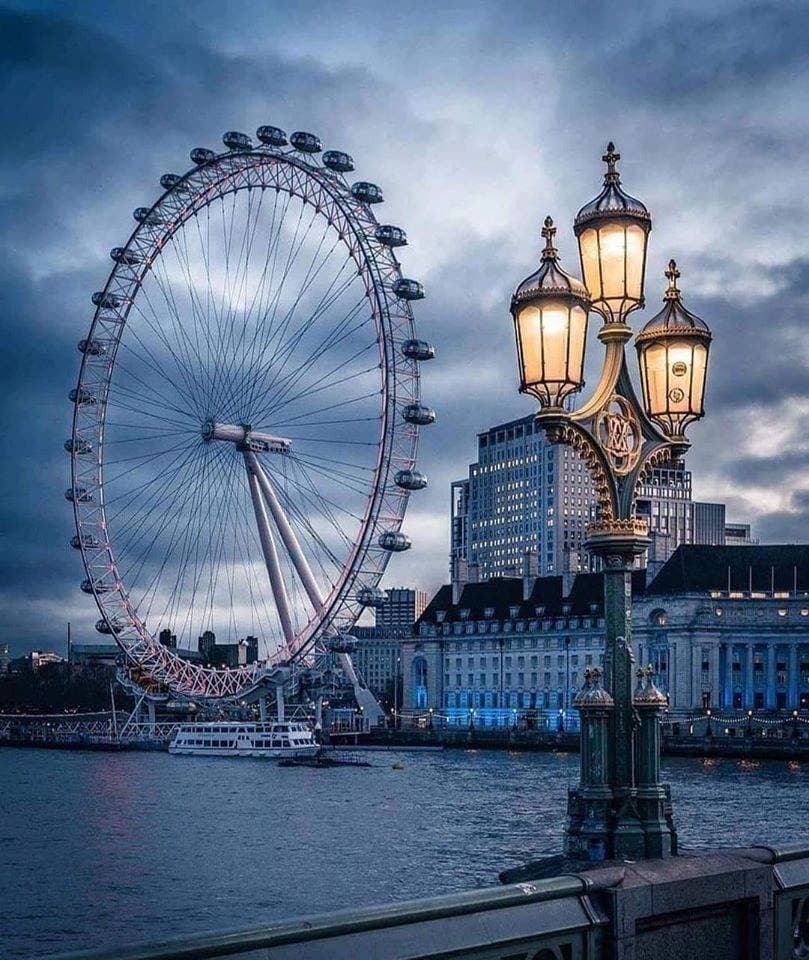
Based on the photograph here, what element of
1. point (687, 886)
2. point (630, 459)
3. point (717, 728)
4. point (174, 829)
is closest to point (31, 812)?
point (174, 829)

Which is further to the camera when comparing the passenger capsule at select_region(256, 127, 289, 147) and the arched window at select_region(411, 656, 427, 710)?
Answer: the arched window at select_region(411, 656, 427, 710)

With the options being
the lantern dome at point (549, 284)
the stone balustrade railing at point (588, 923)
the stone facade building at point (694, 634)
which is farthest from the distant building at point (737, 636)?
the stone balustrade railing at point (588, 923)

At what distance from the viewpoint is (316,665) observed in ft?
302

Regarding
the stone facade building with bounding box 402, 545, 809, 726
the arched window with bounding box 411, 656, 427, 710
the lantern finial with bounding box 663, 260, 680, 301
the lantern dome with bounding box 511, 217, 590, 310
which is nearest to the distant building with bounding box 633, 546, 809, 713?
the stone facade building with bounding box 402, 545, 809, 726

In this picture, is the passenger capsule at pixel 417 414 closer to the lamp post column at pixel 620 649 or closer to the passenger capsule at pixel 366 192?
the passenger capsule at pixel 366 192

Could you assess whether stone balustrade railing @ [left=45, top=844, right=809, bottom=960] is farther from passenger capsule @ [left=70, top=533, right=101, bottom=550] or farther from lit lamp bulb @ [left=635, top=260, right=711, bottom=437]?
passenger capsule @ [left=70, top=533, right=101, bottom=550]

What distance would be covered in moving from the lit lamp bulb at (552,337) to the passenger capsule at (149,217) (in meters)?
67.0

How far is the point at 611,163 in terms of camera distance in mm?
13820

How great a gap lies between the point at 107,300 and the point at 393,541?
2114 cm

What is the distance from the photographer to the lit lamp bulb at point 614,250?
508 inches

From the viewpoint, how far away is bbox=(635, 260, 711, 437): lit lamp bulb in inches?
512

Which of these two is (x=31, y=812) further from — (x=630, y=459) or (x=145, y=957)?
(x=145, y=957)

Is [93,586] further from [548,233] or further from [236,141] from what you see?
[548,233]

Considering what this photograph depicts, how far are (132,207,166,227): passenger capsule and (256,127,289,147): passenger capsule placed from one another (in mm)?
8127
